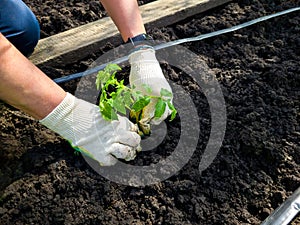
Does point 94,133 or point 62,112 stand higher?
point 62,112

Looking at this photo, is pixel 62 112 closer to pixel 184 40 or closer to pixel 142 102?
pixel 142 102

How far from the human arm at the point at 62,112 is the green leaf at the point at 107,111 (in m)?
0.07

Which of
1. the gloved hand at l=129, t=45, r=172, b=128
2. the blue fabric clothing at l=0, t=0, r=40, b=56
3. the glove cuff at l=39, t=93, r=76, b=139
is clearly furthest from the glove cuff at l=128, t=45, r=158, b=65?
the blue fabric clothing at l=0, t=0, r=40, b=56

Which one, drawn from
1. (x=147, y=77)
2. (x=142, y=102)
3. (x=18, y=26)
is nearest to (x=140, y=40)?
(x=147, y=77)

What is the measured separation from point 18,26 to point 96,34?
0.42 metres

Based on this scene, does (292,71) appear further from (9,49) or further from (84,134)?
(9,49)

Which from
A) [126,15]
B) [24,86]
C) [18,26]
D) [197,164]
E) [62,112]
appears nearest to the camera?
[24,86]

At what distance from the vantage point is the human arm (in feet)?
5.05

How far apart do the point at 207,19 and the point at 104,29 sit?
0.63 metres

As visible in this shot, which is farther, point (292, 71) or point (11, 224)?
point (292, 71)

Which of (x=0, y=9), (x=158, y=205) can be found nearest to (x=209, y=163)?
(x=158, y=205)

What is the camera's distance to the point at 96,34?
234 centimetres

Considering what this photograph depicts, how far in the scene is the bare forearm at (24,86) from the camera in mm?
1514

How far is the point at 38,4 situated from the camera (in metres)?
2.65
